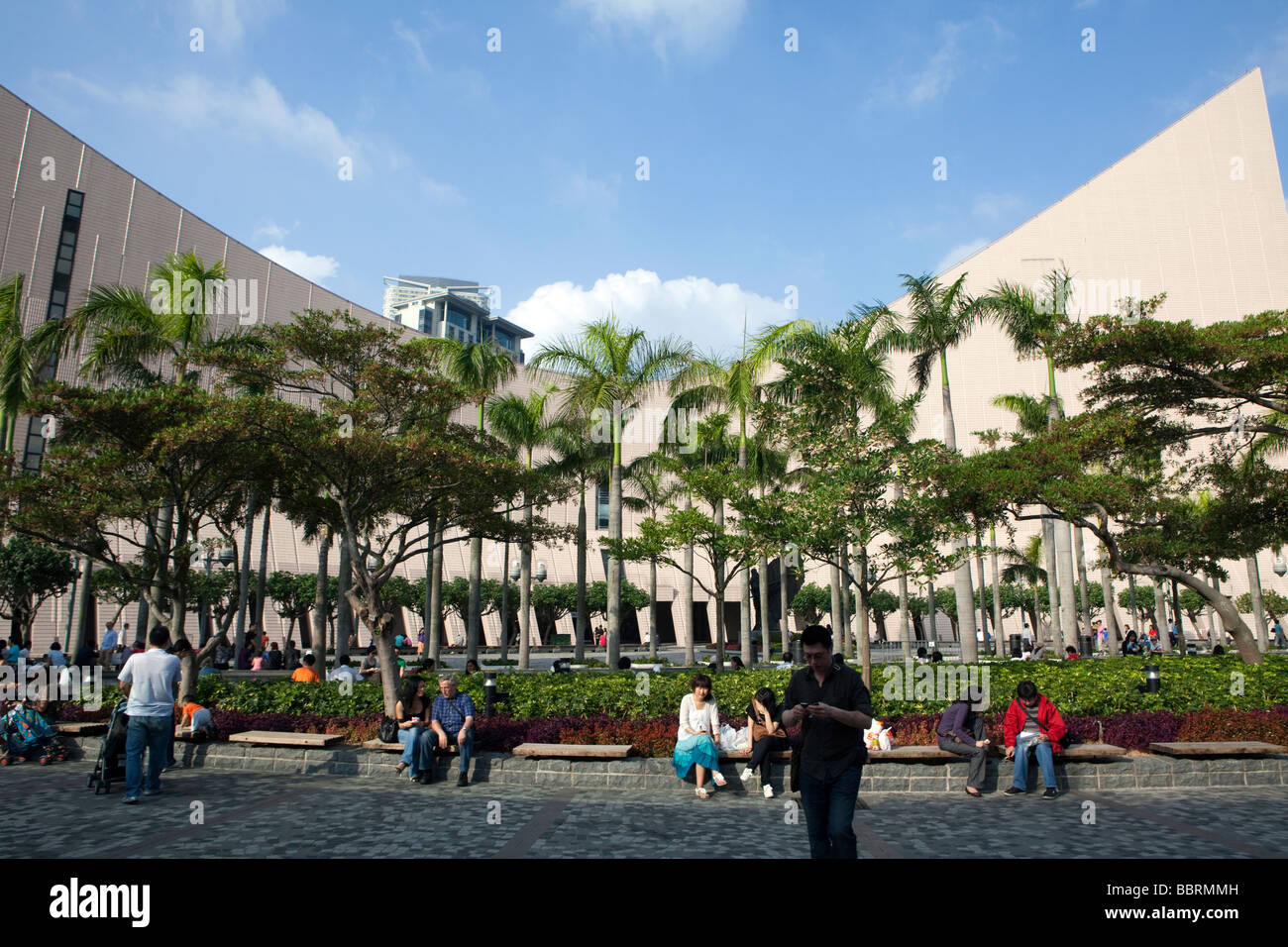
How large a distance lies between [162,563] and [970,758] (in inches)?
489

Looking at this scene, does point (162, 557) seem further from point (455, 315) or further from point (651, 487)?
point (455, 315)

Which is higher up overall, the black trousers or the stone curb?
the black trousers

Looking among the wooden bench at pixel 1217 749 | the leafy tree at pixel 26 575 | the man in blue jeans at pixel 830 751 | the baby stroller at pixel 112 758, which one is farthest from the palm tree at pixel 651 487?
the man in blue jeans at pixel 830 751

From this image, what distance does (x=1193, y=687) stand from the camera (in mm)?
12070

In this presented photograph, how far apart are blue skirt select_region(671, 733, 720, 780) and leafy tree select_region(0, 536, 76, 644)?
25.8 meters

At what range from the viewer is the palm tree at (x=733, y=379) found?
22906 mm

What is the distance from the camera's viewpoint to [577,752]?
9.88 meters

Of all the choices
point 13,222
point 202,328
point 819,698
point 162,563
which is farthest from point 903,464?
point 13,222

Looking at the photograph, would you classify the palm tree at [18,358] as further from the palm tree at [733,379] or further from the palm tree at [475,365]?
the palm tree at [733,379]

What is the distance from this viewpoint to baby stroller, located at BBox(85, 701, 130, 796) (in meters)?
8.75

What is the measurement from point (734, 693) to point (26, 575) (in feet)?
86.7

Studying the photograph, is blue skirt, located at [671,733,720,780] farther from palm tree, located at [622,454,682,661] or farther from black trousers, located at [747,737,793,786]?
palm tree, located at [622,454,682,661]

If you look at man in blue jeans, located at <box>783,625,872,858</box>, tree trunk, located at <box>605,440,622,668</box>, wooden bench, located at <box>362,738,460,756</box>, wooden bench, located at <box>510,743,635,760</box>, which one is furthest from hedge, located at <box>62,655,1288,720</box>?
tree trunk, located at <box>605,440,622,668</box>
